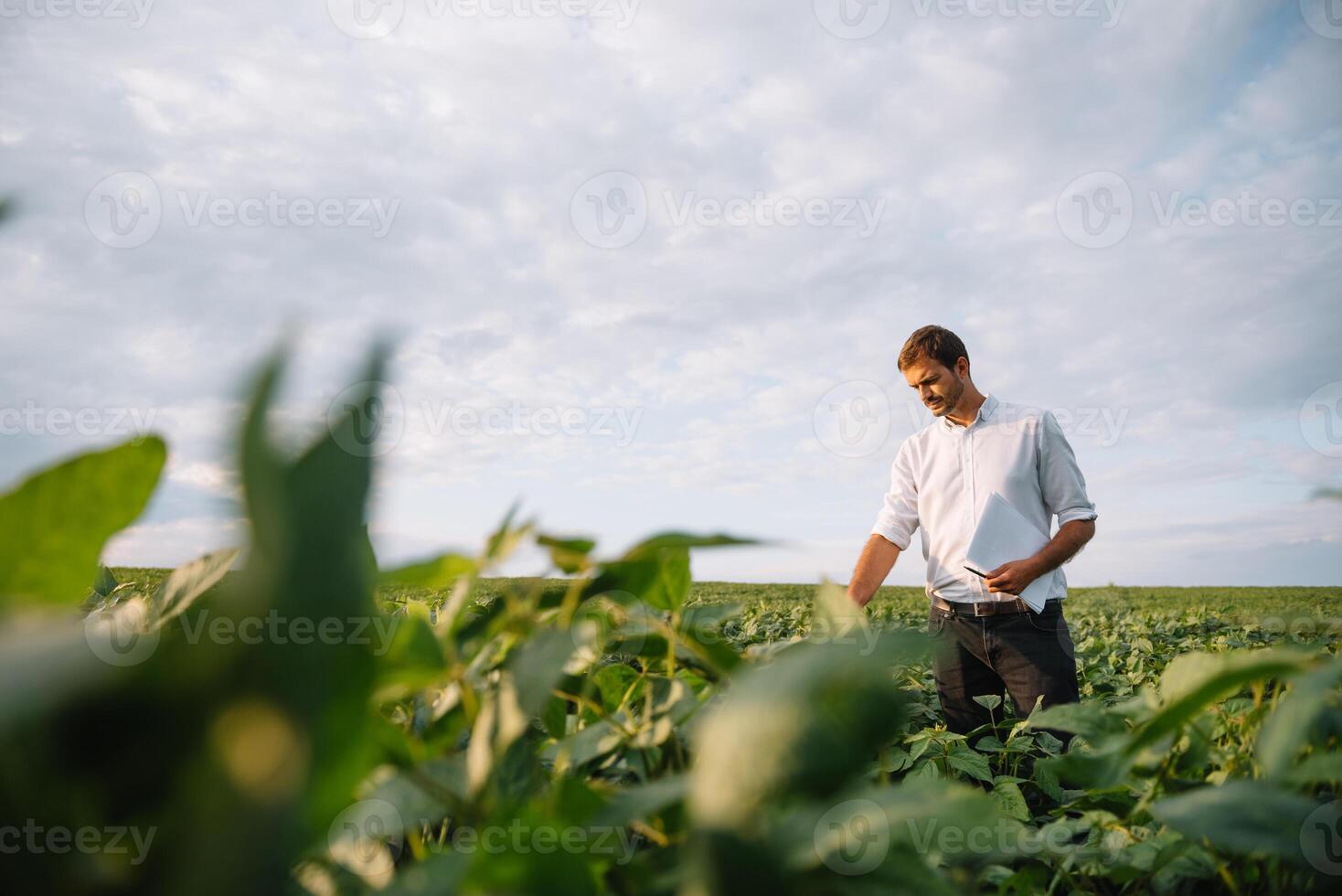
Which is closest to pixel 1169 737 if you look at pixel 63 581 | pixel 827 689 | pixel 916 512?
pixel 827 689

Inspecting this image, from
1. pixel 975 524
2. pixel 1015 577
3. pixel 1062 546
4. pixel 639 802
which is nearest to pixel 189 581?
pixel 639 802

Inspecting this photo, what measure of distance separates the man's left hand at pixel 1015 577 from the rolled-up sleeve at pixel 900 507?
0.83 meters

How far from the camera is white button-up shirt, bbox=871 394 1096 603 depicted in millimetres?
4641

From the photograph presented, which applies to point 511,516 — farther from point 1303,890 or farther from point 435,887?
point 1303,890

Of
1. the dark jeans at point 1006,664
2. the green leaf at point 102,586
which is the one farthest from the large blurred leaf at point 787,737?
the dark jeans at point 1006,664

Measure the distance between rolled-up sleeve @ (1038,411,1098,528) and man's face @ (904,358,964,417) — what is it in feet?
1.96

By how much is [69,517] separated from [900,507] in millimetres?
5222

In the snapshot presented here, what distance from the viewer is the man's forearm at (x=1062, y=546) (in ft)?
14.1

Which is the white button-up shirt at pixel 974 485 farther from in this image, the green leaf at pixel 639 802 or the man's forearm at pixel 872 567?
the green leaf at pixel 639 802

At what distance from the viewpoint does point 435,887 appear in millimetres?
382
